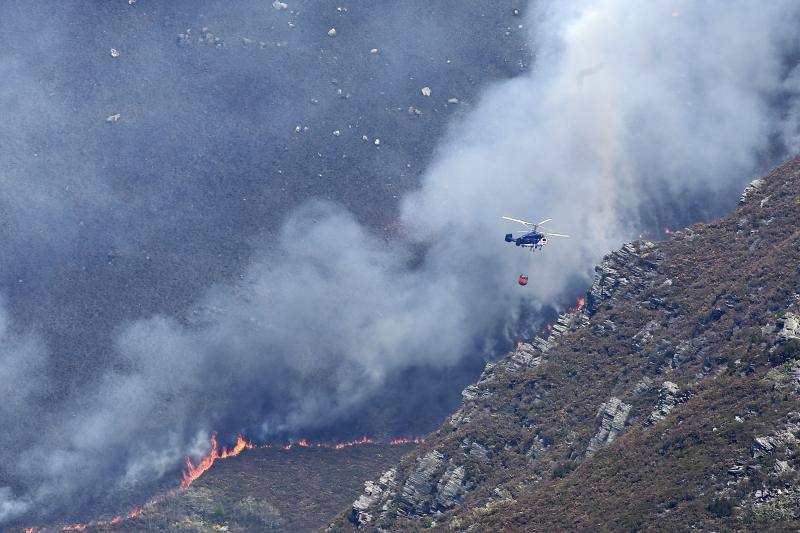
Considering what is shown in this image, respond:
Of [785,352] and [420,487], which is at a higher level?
[420,487]

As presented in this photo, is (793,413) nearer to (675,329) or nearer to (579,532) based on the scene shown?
(579,532)

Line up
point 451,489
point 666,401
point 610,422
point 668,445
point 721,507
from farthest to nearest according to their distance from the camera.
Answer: point 451,489 → point 610,422 → point 666,401 → point 668,445 → point 721,507

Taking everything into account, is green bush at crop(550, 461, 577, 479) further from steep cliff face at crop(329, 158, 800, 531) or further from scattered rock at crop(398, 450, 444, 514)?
scattered rock at crop(398, 450, 444, 514)

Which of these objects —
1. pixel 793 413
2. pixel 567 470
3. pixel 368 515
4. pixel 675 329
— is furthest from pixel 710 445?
pixel 368 515

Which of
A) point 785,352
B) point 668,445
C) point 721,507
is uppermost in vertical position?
point 785,352

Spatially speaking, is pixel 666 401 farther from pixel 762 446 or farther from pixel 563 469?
pixel 762 446

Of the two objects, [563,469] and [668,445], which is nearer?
[668,445]

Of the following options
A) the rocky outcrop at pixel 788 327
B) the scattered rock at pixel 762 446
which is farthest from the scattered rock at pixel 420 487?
the scattered rock at pixel 762 446

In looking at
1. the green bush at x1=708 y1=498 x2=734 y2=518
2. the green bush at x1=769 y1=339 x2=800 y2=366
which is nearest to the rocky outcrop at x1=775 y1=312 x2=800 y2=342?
the green bush at x1=769 y1=339 x2=800 y2=366

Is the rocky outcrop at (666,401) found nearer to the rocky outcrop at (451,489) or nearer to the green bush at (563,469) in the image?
the green bush at (563,469)

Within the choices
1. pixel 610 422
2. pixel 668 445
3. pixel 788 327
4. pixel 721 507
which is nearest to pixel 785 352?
pixel 788 327
